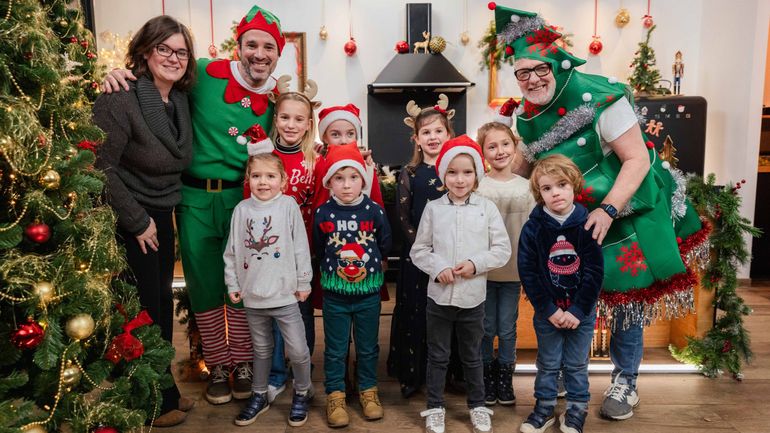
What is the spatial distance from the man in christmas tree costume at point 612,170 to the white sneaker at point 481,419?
519 millimetres

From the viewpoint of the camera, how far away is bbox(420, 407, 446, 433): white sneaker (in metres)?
2.06

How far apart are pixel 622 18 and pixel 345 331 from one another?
492cm

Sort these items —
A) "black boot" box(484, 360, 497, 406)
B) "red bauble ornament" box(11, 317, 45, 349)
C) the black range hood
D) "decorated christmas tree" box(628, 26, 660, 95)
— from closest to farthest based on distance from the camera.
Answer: "red bauble ornament" box(11, 317, 45, 349) → "black boot" box(484, 360, 497, 406) → "decorated christmas tree" box(628, 26, 660, 95) → the black range hood

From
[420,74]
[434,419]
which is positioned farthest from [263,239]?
[420,74]

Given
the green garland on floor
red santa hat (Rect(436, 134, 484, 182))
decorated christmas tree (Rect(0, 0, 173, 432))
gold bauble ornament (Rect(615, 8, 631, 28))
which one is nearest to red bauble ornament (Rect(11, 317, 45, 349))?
decorated christmas tree (Rect(0, 0, 173, 432))

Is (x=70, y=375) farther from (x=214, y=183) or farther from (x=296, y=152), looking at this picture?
(x=296, y=152)

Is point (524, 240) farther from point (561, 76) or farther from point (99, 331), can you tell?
point (99, 331)

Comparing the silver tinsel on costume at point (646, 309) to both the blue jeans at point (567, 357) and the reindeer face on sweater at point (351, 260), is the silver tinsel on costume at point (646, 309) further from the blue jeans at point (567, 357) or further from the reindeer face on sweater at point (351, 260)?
the reindeer face on sweater at point (351, 260)

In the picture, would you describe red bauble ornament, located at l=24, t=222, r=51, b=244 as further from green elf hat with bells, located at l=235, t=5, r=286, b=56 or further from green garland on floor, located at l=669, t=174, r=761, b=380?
green garland on floor, located at l=669, t=174, r=761, b=380

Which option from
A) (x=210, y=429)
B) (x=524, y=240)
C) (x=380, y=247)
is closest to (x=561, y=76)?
(x=524, y=240)

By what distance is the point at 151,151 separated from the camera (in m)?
1.96

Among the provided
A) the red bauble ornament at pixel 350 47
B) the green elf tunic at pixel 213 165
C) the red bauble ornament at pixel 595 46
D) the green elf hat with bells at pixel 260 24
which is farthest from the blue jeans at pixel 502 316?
the red bauble ornament at pixel 595 46

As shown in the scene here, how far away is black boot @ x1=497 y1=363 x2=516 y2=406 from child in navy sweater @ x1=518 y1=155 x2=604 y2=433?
23 cm

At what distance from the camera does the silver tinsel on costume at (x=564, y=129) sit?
1.99 m
